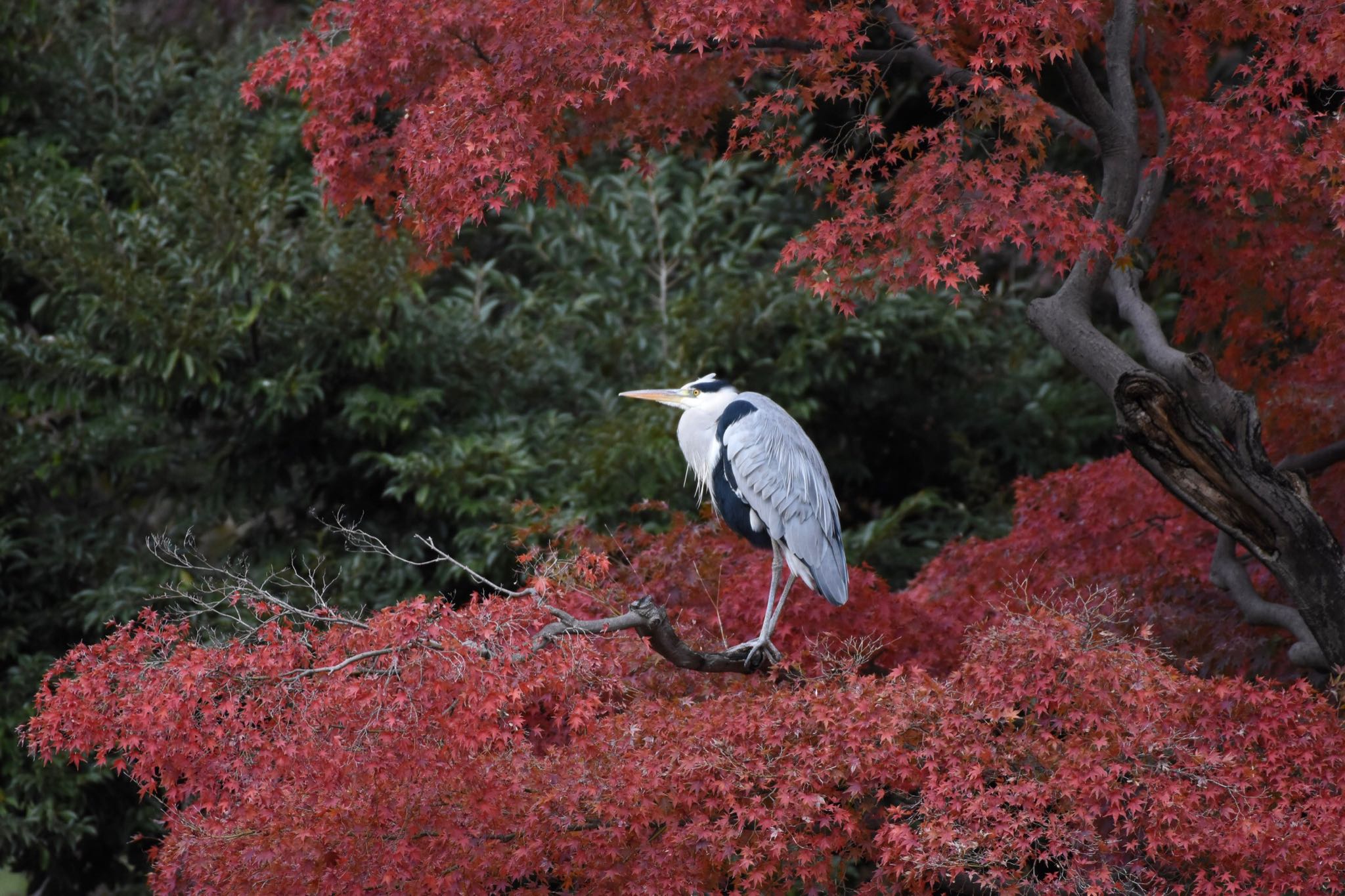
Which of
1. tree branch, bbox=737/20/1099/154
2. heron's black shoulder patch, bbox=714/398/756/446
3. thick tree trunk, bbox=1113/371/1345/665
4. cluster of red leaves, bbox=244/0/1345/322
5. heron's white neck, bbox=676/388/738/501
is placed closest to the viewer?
thick tree trunk, bbox=1113/371/1345/665

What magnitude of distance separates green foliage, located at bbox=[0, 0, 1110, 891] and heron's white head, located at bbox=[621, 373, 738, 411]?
5.66ft

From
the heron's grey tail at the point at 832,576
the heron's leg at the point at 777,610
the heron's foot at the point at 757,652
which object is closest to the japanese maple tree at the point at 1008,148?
the heron's grey tail at the point at 832,576

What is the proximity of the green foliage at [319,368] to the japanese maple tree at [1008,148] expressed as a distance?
2130mm

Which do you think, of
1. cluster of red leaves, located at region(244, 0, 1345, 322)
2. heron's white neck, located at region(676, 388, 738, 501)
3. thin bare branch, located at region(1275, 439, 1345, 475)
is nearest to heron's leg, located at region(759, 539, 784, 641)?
heron's white neck, located at region(676, 388, 738, 501)

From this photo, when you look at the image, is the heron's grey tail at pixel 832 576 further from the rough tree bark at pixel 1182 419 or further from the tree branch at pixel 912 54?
the tree branch at pixel 912 54

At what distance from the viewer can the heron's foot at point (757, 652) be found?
4.17 meters

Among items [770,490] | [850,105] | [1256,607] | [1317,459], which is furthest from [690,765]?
[1317,459]

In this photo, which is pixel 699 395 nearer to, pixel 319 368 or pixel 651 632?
pixel 651 632

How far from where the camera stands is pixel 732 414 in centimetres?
460

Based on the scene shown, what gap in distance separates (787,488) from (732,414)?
0.34m

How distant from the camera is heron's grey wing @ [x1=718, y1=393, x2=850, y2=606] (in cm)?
436

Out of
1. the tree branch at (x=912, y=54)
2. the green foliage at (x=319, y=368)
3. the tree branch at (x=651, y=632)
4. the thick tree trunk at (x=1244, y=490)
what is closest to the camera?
the tree branch at (x=651, y=632)

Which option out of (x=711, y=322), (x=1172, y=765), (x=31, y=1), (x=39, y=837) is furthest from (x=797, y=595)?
(x=31, y=1)

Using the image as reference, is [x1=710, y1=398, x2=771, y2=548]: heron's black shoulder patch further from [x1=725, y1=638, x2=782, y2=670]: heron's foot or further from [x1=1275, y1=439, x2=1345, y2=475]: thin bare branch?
[x1=1275, y1=439, x2=1345, y2=475]: thin bare branch
